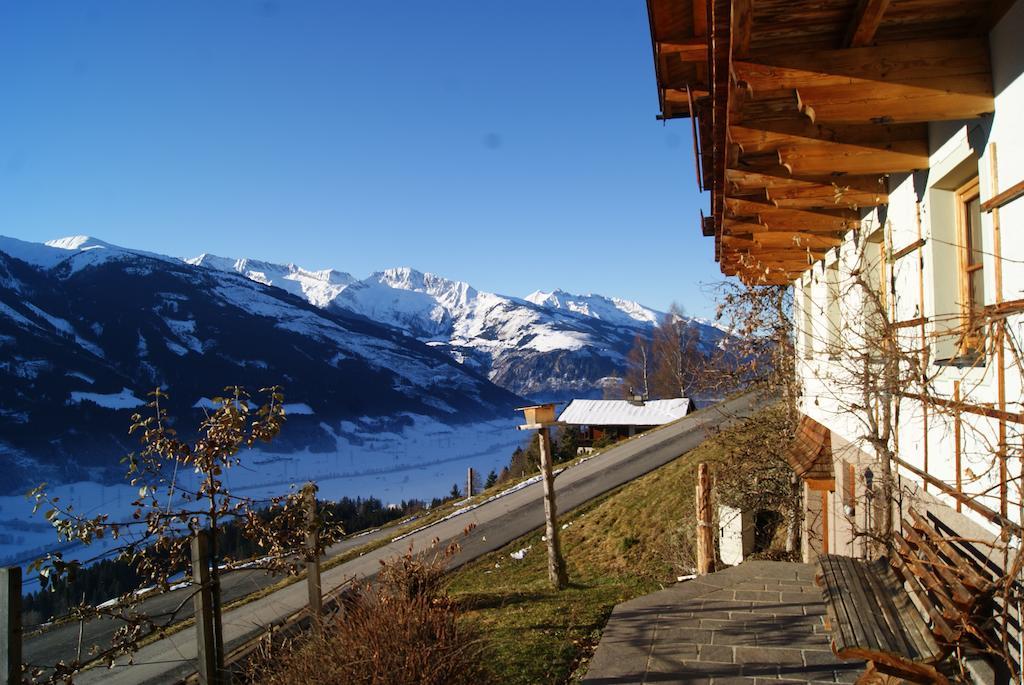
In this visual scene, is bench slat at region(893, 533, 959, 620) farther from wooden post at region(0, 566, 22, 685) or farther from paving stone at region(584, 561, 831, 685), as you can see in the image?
wooden post at region(0, 566, 22, 685)

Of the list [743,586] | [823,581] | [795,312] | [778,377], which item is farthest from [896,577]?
[778,377]

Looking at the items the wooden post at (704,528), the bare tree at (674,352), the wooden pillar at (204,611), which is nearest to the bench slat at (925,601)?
the wooden pillar at (204,611)

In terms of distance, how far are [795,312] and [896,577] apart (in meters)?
8.85

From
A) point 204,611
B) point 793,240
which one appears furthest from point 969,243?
point 204,611

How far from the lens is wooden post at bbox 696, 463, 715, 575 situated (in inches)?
395

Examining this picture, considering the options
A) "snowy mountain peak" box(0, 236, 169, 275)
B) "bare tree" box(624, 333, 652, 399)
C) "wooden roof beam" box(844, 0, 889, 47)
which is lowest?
"bare tree" box(624, 333, 652, 399)

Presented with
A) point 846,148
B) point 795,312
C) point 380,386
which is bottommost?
point 380,386

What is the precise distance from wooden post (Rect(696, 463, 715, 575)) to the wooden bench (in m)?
4.65

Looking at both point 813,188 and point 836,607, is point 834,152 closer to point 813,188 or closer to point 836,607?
point 813,188

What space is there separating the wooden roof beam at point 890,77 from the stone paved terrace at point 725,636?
3759 millimetres

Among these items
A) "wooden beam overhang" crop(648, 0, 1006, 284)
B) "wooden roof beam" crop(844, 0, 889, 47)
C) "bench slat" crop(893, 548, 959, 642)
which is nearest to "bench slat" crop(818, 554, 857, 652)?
"bench slat" crop(893, 548, 959, 642)

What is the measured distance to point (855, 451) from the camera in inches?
308

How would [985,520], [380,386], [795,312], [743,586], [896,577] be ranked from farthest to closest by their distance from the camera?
1. [380,386]
2. [795,312]
3. [743,586]
4. [896,577]
5. [985,520]

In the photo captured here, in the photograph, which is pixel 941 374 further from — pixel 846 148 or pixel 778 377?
pixel 778 377
